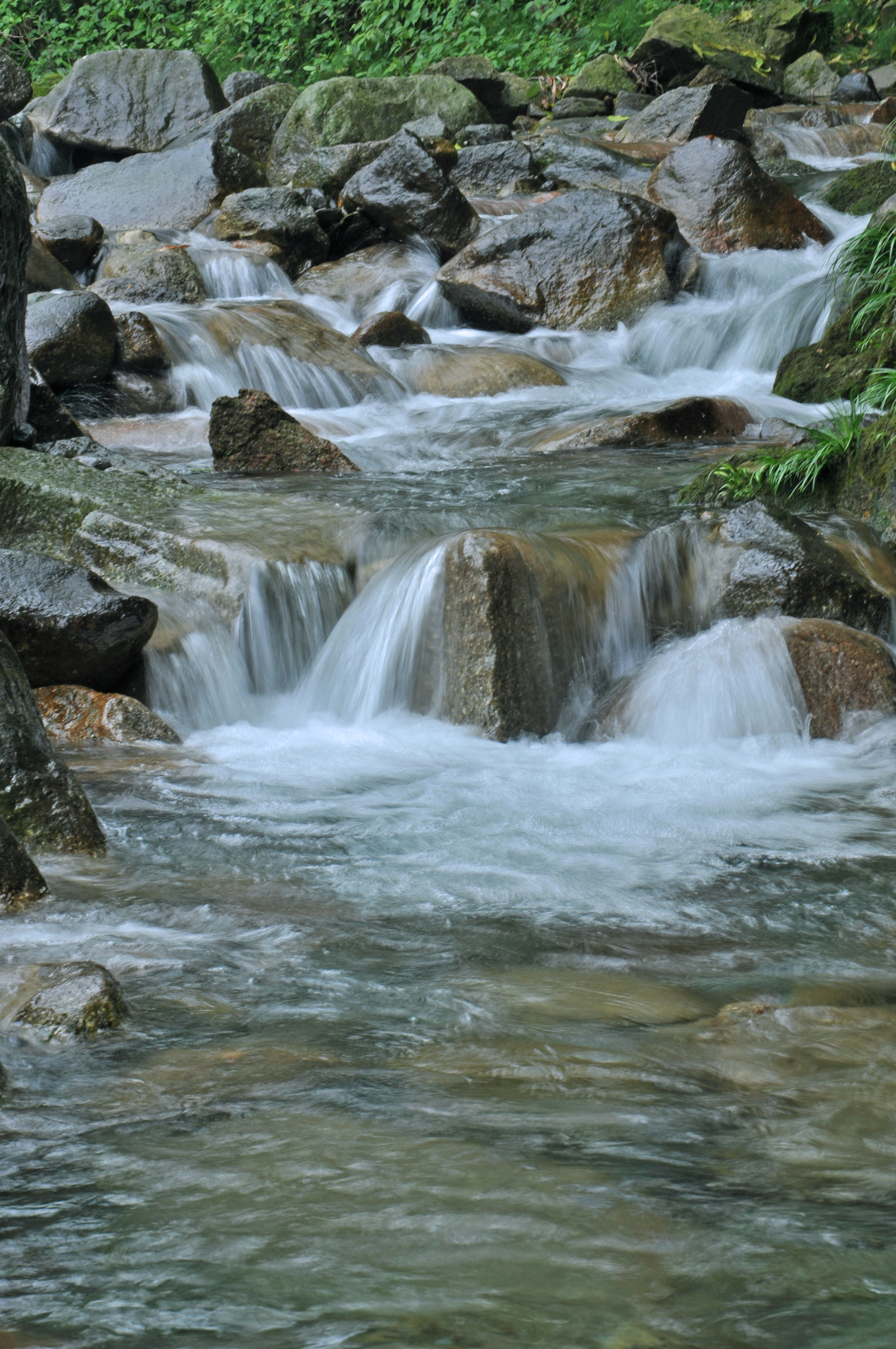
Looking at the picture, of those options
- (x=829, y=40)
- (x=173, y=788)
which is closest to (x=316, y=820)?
(x=173, y=788)

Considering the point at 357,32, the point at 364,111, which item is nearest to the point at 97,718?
the point at 364,111

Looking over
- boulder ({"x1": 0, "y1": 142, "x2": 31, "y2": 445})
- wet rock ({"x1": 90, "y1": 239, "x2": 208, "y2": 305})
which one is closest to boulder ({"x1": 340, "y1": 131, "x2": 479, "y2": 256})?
wet rock ({"x1": 90, "y1": 239, "x2": 208, "y2": 305})

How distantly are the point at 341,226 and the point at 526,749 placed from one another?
408 inches

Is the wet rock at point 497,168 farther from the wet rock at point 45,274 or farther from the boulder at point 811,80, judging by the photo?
the boulder at point 811,80

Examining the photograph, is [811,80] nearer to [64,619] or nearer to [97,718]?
[64,619]

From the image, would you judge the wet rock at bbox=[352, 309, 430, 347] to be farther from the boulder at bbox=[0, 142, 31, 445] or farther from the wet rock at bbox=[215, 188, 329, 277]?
the boulder at bbox=[0, 142, 31, 445]

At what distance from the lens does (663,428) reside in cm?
848

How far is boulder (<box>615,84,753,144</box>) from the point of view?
16.1 m

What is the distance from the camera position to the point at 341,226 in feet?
44.9

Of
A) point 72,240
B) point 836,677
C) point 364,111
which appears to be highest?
point 364,111

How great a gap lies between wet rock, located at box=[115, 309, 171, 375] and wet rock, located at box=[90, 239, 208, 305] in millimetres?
1775

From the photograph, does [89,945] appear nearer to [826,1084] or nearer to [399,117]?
[826,1084]

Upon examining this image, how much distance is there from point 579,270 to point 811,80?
9838mm

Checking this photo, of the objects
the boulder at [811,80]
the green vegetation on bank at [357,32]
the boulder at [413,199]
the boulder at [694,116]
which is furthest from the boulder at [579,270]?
the green vegetation on bank at [357,32]
